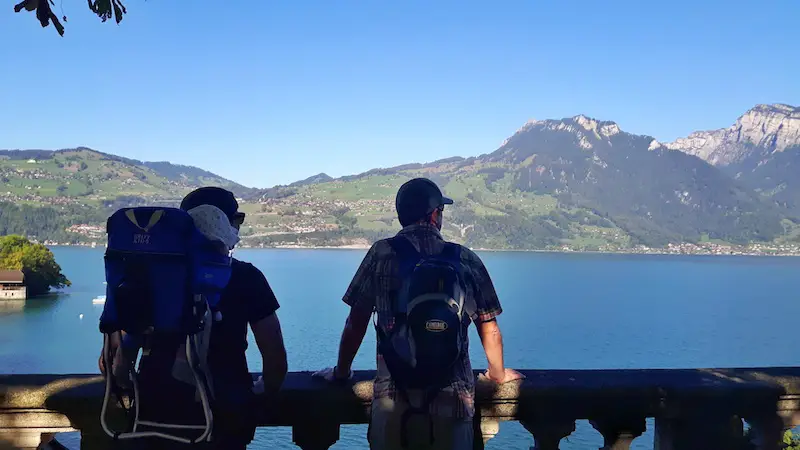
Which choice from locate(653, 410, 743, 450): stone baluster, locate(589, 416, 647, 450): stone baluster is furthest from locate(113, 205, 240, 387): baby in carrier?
locate(653, 410, 743, 450): stone baluster

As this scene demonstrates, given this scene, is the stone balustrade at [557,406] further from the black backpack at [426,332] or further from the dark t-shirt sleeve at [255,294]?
the dark t-shirt sleeve at [255,294]

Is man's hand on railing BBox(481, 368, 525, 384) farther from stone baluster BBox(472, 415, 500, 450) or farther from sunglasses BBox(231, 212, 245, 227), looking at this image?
sunglasses BBox(231, 212, 245, 227)

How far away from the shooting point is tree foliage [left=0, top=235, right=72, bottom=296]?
69.5 m

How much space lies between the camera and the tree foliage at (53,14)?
2477 millimetres

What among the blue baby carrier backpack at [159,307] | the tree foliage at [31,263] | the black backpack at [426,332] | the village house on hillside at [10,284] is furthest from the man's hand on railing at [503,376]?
the tree foliage at [31,263]

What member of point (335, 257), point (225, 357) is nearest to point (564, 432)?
point (225, 357)

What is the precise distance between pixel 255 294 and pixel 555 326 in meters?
65.8

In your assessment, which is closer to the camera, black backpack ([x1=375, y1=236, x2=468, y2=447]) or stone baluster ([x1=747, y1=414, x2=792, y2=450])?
black backpack ([x1=375, y1=236, x2=468, y2=447])

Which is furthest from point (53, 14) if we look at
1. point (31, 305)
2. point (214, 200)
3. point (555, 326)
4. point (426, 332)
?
point (31, 305)

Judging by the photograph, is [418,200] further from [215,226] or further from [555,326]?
[555,326]

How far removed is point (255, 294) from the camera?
7.67ft

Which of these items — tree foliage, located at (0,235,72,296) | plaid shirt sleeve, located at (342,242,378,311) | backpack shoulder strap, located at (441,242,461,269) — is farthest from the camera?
tree foliage, located at (0,235,72,296)

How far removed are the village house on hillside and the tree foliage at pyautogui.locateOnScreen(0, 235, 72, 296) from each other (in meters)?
0.80

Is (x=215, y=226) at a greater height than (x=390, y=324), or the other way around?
(x=215, y=226)
